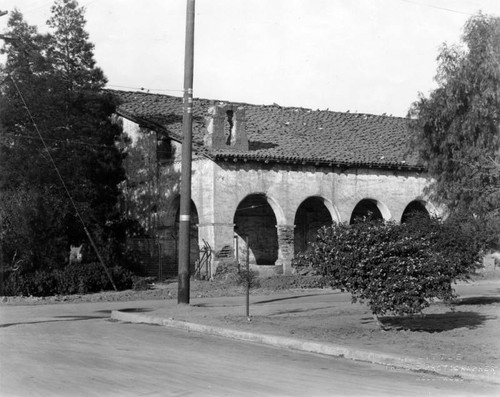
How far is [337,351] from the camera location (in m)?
11.5

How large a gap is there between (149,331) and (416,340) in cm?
508

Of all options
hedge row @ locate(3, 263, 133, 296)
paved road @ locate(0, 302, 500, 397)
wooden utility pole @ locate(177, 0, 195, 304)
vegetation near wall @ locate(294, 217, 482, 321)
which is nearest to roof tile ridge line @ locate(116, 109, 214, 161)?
hedge row @ locate(3, 263, 133, 296)

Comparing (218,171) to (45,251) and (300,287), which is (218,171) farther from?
(45,251)

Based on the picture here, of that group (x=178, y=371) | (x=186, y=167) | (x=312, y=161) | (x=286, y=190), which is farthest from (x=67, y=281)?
(x=178, y=371)

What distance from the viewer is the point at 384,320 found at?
15703 millimetres

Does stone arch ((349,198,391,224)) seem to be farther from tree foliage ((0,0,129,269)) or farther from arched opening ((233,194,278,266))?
tree foliage ((0,0,129,269))

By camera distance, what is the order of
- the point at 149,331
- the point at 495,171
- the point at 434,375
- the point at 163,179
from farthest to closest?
the point at 163,179
the point at 495,171
the point at 149,331
the point at 434,375

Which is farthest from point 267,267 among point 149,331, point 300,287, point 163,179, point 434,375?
point 434,375

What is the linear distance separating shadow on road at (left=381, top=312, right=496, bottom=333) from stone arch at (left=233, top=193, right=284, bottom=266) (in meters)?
18.8

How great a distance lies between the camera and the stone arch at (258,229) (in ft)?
115

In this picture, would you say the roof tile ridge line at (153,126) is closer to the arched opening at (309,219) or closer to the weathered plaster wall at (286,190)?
the weathered plaster wall at (286,190)

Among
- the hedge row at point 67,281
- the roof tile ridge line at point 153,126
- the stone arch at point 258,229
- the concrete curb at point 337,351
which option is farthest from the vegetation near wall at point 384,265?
the stone arch at point 258,229

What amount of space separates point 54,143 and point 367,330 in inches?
798

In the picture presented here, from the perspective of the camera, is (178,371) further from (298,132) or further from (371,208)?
(371,208)
